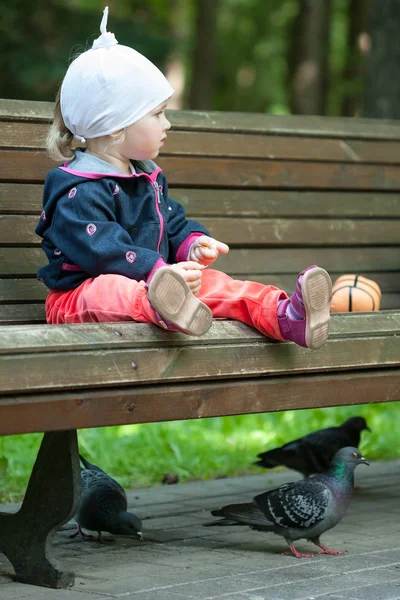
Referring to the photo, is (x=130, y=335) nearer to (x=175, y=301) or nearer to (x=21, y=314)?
(x=175, y=301)

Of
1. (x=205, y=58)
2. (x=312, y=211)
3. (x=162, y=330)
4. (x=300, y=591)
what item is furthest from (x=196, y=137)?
(x=205, y=58)

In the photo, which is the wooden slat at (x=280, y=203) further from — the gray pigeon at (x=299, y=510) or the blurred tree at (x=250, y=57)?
the blurred tree at (x=250, y=57)

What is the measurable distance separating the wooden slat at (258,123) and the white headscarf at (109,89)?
769 millimetres

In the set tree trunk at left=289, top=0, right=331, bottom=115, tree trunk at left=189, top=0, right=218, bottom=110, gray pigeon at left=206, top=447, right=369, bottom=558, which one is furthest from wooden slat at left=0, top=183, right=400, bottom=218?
tree trunk at left=189, top=0, right=218, bottom=110

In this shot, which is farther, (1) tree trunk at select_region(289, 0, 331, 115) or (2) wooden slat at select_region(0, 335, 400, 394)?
(1) tree trunk at select_region(289, 0, 331, 115)

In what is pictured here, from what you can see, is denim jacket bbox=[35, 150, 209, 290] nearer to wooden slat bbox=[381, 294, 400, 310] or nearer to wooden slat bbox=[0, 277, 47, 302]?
wooden slat bbox=[0, 277, 47, 302]

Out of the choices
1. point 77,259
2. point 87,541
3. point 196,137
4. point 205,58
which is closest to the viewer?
point 77,259

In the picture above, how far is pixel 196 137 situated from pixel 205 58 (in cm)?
1063

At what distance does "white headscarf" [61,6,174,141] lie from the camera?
138 inches

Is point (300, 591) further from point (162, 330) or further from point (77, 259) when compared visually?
point (77, 259)

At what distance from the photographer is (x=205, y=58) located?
15.0m

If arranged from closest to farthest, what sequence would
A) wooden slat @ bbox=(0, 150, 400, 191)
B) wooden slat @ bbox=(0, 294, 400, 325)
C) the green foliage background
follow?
1. wooden slat @ bbox=(0, 294, 400, 325)
2. wooden slat @ bbox=(0, 150, 400, 191)
3. the green foliage background

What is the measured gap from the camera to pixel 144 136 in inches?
141

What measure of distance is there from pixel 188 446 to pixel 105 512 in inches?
86.8
